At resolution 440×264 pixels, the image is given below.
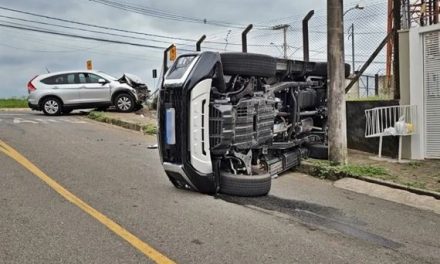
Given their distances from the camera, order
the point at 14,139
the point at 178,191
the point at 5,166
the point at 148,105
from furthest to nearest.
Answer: the point at 148,105 → the point at 14,139 → the point at 5,166 → the point at 178,191

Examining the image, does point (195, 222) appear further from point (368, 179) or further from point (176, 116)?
point (368, 179)

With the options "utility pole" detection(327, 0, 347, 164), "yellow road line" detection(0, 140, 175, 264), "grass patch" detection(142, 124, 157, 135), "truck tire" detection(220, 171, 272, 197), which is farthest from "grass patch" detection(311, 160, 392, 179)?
"grass patch" detection(142, 124, 157, 135)

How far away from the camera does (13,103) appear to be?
1169 inches

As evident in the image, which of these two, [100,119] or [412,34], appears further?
[100,119]

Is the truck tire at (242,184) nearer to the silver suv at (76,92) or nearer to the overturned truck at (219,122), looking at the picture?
the overturned truck at (219,122)

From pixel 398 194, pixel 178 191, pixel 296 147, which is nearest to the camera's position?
pixel 178 191

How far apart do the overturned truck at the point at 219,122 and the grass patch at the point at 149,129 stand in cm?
688

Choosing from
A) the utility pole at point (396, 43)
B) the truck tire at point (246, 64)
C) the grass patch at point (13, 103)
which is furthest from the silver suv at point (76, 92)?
the truck tire at point (246, 64)

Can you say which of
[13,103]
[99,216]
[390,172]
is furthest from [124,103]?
[99,216]

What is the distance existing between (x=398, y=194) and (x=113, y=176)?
4505mm

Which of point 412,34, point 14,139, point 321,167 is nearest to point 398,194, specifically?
point 321,167

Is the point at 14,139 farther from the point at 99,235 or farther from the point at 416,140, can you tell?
the point at 416,140

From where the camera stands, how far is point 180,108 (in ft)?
22.5

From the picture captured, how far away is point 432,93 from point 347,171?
2.87m
